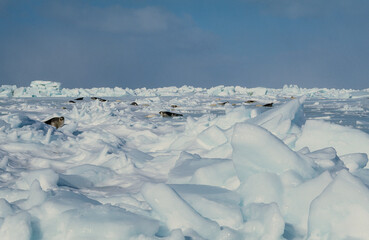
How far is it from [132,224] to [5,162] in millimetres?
2956

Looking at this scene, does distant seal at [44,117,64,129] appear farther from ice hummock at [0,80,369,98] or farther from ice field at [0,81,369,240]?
ice hummock at [0,80,369,98]

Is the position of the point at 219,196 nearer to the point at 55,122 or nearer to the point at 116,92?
the point at 55,122

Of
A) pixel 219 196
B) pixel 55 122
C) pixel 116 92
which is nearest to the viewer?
pixel 219 196

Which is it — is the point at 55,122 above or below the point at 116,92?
above

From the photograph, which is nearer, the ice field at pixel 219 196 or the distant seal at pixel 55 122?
the ice field at pixel 219 196

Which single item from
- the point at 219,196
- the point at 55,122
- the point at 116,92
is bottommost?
the point at 116,92

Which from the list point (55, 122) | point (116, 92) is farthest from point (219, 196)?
point (116, 92)

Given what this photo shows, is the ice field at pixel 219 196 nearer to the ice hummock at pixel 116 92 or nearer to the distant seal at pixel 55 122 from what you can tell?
the distant seal at pixel 55 122

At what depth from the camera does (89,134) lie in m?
6.12

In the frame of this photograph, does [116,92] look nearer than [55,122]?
No

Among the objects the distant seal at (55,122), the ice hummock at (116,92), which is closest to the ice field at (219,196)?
the distant seal at (55,122)

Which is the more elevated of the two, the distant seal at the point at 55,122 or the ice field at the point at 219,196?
the ice field at the point at 219,196

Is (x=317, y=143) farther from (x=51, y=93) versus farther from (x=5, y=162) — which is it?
(x=51, y=93)

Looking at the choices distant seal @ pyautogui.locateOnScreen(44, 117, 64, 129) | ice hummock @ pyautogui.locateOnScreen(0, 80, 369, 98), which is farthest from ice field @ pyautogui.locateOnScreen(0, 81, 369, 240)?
ice hummock @ pyautogui.locateOnScreen(0, 80, 369, 98)
